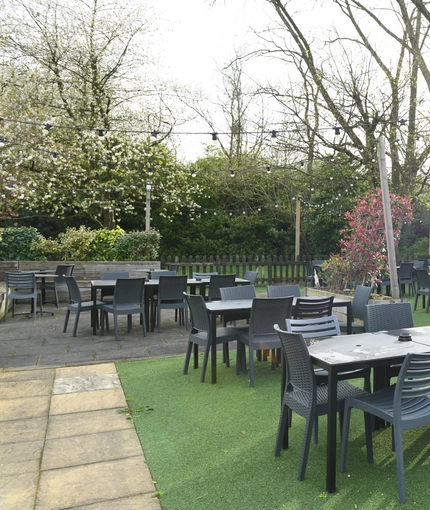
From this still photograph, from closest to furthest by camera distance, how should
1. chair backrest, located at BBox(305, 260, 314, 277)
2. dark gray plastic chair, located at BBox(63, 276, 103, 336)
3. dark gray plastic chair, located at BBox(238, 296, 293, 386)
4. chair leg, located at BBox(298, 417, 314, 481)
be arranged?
chair leg, located at BBox(298, 417, 314, 481)
dark gray plastic chair, located at BBox(238, 296, 293, 386)
dark gray plastic chair, located at BBox(63, 276, 103, 336)
chair backrest, located at BBox(305, 260, 314, 277)

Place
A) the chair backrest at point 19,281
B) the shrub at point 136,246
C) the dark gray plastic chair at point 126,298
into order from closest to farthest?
the dark gray plastic chair at point 126,298, the chair backrest at point 19,281, the shrub at point 136,246

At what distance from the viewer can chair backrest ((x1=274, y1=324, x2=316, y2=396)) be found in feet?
9.30

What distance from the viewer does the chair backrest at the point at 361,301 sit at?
5.72 m

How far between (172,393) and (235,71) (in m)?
20.3

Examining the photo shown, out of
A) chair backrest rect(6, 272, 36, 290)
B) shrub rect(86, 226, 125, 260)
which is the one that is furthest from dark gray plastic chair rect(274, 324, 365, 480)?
shrub rect(86, 226, 125, 260)

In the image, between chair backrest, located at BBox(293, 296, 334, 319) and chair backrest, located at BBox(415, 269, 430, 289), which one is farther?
chair backrest, located at BBox(415, 269, 430, 289)

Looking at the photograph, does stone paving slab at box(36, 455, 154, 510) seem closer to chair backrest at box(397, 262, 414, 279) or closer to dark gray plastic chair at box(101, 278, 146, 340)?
dark gray plastic chair at box(101, 278, 146, 340)

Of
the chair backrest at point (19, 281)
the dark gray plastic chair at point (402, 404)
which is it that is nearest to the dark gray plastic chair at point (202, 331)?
the dark gray plastic chair at point (402, 404)

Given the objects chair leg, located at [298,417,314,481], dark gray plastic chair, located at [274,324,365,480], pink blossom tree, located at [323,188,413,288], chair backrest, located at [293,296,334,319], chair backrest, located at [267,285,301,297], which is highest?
pink blossom tree, located at [323,188,413,288]

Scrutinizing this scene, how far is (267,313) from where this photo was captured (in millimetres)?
4910

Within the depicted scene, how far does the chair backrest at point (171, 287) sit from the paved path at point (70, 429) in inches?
34.8

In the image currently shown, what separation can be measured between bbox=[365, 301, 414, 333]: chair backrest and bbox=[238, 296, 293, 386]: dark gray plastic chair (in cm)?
111

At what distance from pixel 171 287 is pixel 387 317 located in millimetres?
4164

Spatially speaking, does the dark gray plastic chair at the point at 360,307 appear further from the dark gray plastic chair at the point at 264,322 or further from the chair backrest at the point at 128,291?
the chair backrest at the point at 128,291
